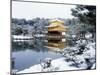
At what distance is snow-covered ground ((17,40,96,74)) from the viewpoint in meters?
2.31

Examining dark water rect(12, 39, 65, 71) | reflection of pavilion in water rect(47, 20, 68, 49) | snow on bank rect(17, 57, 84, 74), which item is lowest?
snow on bank rect(17, 57, 84, 74)

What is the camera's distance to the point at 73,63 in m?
2.45

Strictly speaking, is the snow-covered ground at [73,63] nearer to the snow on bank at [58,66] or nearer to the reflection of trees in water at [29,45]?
the snow on bank at [58,66]

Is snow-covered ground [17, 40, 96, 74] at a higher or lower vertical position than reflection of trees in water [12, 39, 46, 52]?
lower

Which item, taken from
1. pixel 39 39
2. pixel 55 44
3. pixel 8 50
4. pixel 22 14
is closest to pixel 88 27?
pixel 55 44

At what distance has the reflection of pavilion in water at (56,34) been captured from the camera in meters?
2.35

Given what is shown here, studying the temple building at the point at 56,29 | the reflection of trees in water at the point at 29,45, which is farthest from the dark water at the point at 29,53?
the temple building at the point at 56,29

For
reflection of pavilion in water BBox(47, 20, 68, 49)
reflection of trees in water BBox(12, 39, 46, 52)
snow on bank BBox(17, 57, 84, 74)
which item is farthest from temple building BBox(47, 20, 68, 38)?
snow on bank BBox(17, 57, 84, 74)

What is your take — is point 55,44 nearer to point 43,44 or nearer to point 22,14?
point 43,44

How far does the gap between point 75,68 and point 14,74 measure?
0.73 metres

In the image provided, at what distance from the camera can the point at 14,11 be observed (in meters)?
2.21

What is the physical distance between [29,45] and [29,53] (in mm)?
88

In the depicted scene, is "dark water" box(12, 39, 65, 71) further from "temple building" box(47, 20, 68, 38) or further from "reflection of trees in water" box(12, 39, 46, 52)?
"temple building" box(47, 20, 68, 38)

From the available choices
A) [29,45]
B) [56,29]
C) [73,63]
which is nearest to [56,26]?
[56,29]
